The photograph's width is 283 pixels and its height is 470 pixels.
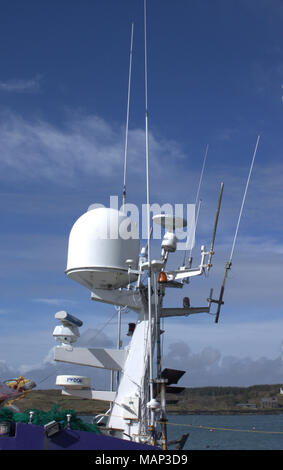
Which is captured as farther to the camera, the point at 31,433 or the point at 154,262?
the point at 154,262

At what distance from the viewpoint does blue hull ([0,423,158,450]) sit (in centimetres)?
1095

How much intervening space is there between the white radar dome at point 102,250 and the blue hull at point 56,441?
575 centimetres

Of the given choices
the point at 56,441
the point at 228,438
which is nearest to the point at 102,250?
the point at 56,441

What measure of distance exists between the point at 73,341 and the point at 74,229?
402cm

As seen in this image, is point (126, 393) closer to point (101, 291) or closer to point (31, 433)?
point (101, 291)

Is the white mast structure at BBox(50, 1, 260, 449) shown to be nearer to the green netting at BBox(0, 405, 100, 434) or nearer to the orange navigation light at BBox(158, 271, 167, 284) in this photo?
the orange navigation light at BBox(158, 271, 167, 284)

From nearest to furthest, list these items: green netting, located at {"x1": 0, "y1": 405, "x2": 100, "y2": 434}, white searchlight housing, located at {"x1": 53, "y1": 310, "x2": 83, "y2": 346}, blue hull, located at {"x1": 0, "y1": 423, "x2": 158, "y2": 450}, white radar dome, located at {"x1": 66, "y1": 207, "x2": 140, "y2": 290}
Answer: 1. blue hull, located at {"x1": 0, "y1": 423, "x2": 158, "y2": 450}
2. green netting, located at {"x1": 0, "y1": 405, "x2": 100, "y2": 434}
3. white radar dome, located at {"x1": 66, "y1": 207, "x2": 140, "y2": 290}
4. white searchlight housing, located at {"x1": 53, "y1": 310, "x2": 83, "y2": 346}

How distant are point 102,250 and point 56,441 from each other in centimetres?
695

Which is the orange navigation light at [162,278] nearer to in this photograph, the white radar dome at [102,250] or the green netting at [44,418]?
the white radar dome at [102,250]

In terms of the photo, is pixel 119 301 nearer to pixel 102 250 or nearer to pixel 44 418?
pixel 102 250

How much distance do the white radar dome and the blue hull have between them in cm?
575

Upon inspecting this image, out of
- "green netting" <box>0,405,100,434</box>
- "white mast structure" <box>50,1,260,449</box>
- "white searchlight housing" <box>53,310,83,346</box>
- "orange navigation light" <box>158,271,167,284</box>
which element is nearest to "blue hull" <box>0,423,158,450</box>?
"green netting" <box>0,405,100,434</box>
